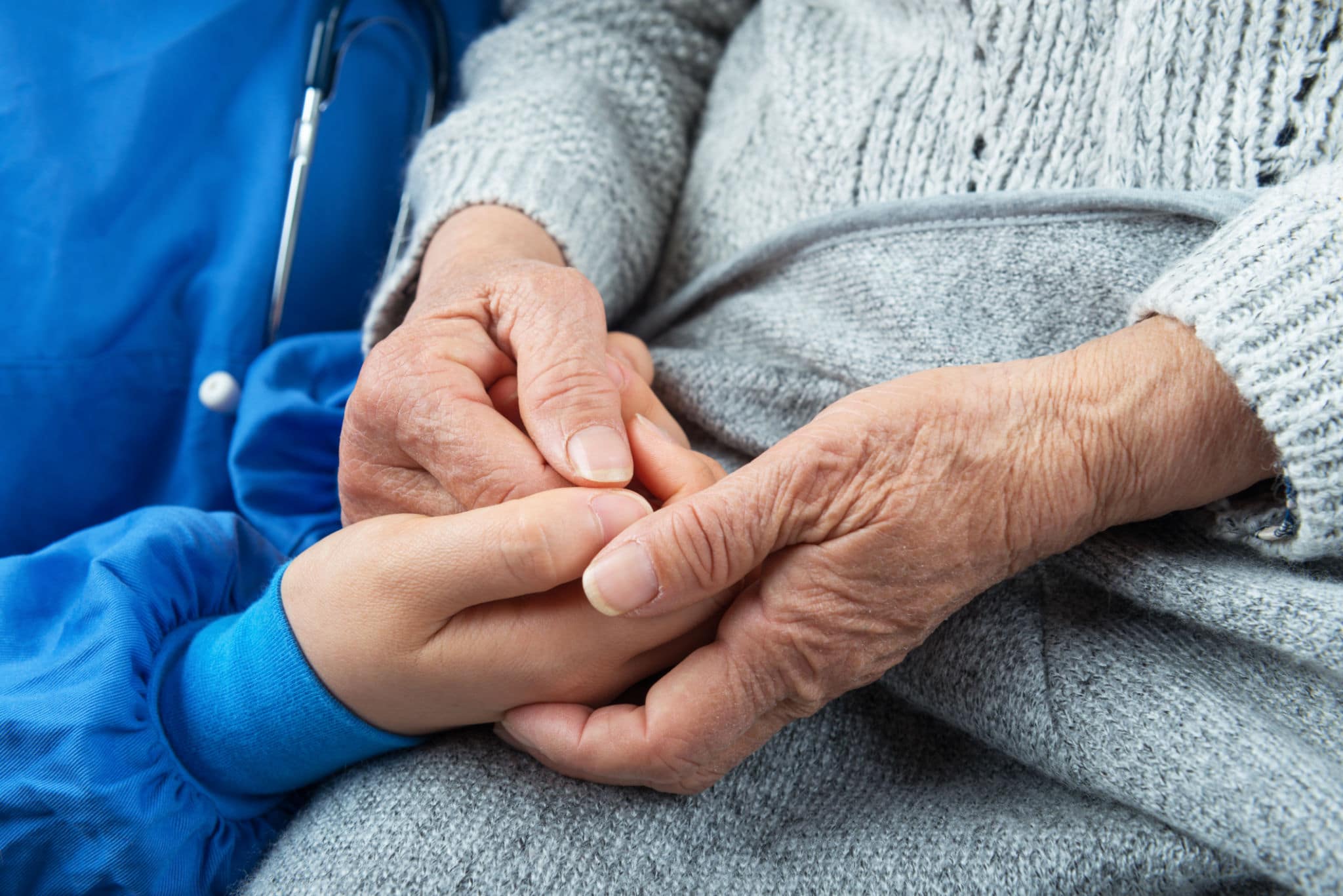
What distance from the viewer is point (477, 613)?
0.69m

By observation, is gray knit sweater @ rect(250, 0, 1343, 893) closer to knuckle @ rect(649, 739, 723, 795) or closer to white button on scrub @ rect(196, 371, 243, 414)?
knuckle @ rect(649, 739, 723, 795)

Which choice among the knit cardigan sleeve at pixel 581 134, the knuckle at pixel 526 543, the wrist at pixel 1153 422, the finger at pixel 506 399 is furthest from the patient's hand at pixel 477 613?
the knit cardigan sleeve at pixel 581 134

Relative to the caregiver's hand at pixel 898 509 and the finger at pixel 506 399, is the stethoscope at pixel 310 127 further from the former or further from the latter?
the caregiver's hand at pixel 898 509

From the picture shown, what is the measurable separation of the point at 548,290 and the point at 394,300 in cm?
31

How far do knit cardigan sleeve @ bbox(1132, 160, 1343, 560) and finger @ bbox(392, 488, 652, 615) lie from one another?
446mm

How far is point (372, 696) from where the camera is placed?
27.5 inches

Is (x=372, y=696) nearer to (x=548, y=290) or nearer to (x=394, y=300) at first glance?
(x=548, y=290)

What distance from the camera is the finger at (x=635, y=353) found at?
89 centimetres

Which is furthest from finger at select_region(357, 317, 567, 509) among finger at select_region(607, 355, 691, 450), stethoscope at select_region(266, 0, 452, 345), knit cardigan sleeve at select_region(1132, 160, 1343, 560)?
knit cardigan sleeve at select_region(1132, 160, 1343, 560)

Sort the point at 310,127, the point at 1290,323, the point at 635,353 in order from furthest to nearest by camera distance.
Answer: the point at 310,127
the point at 635,353
the point at 1290,323

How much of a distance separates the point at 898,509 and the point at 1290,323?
11.7 inches

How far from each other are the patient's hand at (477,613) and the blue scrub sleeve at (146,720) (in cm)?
5

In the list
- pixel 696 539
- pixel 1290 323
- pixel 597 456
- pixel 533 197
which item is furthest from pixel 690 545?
pixel 533 197

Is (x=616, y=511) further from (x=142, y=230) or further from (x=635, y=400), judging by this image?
(x=142, y=230)
